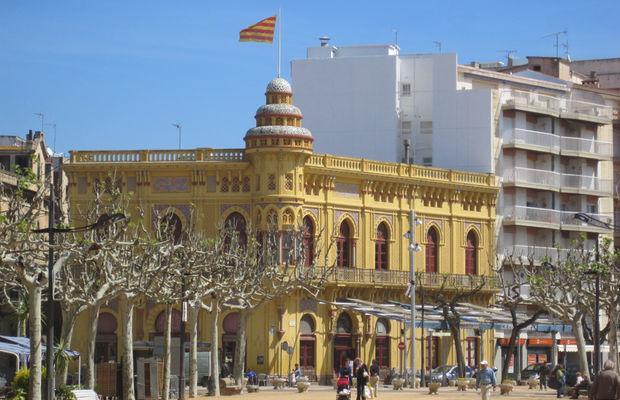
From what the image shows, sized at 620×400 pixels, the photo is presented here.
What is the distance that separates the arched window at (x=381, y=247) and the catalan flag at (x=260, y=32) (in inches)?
508

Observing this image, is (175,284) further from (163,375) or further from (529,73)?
(529,73)

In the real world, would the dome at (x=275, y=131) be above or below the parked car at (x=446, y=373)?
above

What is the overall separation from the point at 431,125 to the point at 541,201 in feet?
30.9

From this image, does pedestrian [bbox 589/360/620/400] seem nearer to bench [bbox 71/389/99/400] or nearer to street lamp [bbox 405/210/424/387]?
bench [bbox 71/389/99/400]

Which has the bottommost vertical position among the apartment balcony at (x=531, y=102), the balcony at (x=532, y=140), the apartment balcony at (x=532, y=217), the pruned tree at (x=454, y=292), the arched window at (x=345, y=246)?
the pruned tree at (x=454, y=292)

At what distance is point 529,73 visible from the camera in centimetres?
10662

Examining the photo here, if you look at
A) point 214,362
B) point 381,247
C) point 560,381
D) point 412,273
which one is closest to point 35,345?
point 214,362

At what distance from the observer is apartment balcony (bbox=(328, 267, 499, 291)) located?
292 ft

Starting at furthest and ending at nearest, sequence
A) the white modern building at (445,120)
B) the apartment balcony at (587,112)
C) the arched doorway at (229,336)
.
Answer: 1. the apartment balcony at (587,112)
2. the white modern building at (445,120)
3. the arched doorway at (229,336)

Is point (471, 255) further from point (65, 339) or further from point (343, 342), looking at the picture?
point (65, 339)

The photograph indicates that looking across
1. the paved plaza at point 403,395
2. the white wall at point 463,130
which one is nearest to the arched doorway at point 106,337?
the paved plaza at point 403,395

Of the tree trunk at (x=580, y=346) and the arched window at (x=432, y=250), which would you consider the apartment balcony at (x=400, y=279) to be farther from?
the tree trunk at (x=580, y=346)

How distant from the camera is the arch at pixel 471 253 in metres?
97.4

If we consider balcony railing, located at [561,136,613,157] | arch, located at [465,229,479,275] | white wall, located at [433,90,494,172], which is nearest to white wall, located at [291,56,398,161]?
white wall, located at [433,90,494,172]
